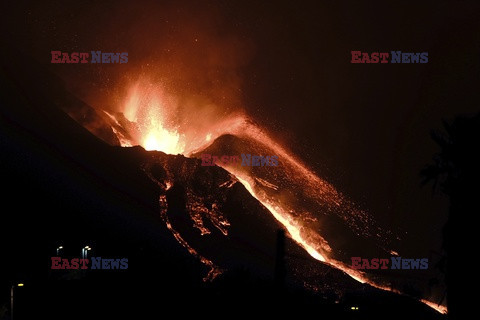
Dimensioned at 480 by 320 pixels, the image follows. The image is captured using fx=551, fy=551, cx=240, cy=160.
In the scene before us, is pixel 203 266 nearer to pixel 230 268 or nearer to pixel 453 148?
pixel 230 268

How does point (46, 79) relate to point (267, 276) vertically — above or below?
above

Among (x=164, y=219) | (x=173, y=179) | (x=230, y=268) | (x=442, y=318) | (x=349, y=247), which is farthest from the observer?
(x=349, y=247)

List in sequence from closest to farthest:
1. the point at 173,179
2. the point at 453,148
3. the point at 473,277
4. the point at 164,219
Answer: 1. the point at 473,277
2. the point at 453,148
3. the point at 164,219
4. the point at 173,179

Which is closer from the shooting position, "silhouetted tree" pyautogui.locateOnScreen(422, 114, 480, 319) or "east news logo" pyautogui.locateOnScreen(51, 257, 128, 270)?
"silhouetted tree" pyautogui.locateOnScreen(422, 114, 480, 319)

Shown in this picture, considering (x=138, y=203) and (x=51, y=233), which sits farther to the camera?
(x=138, y=203)

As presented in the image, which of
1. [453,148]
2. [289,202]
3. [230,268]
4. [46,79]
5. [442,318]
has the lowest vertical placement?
[442,318]

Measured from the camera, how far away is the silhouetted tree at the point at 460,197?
15891 mm

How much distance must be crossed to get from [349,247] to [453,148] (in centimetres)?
10118

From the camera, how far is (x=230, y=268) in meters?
72.6

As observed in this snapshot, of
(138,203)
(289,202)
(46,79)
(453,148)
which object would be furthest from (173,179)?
(453,148)

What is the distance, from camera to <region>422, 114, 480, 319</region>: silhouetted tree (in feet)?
52.1

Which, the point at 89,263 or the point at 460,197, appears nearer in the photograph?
the point at 460,197

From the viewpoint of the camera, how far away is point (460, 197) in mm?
16297

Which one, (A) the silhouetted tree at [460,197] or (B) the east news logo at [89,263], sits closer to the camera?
(A) the silhouetted tree at [460,197]
